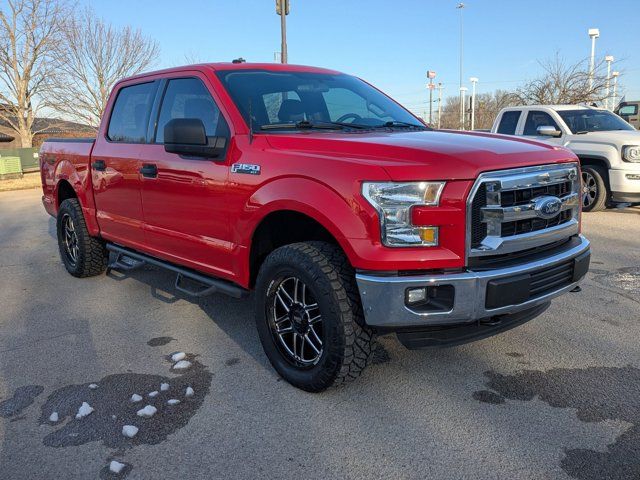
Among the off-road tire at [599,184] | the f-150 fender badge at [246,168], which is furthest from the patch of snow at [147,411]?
the off-road tire at [599,184]

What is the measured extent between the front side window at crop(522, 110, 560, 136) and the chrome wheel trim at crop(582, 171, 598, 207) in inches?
46.7

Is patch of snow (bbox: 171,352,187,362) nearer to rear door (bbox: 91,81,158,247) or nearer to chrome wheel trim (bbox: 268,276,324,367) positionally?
chrome wheel trim (bbox: 268,276,324,367)

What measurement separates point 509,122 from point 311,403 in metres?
8.57

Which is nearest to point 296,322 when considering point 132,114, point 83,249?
point 132,114

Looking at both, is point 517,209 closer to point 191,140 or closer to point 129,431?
point 191,140

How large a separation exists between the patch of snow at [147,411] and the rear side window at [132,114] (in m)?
2.37

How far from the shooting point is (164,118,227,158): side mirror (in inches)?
138

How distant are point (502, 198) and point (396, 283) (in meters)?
0.72

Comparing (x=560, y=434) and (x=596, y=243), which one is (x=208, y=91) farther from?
(x=596, y=243)

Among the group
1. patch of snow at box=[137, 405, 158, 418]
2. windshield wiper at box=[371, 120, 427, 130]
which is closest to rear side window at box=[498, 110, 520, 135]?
windshield wiper at box=[371, 120, 427, 130]

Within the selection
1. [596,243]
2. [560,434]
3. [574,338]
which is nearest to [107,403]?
[560,434]

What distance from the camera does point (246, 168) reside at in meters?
3.43

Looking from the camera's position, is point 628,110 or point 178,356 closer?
point 178,356

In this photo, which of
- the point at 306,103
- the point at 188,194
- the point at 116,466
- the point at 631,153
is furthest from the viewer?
the point at 631,153
